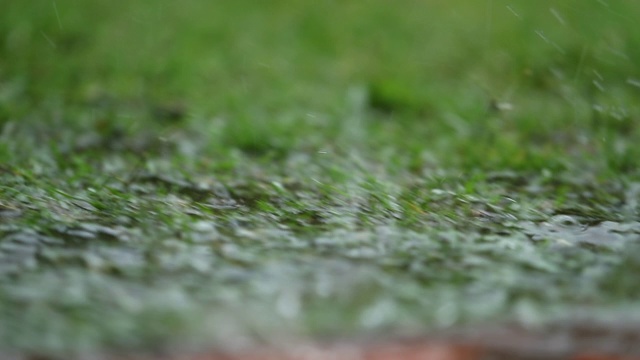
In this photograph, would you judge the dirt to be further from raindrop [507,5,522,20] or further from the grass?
raindrop [507,5,522,20]

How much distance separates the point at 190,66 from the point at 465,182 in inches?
88.6

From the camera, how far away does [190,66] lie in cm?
502

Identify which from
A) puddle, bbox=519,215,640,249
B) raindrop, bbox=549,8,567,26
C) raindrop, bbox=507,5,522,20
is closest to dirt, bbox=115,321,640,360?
puddle, bbox=519,215,640,249

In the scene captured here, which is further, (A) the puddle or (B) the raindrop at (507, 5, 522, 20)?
(B) the raindrop at (507, 5, 522, 20)

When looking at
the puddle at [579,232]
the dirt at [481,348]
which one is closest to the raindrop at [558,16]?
the puddle at [579,232]

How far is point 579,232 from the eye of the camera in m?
2.83

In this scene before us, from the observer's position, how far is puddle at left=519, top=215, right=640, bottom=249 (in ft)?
8.95

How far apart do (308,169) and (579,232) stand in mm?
1252

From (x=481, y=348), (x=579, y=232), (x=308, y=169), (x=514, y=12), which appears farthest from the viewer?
(x=514, y=12)

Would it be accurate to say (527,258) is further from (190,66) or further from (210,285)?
(190,66)

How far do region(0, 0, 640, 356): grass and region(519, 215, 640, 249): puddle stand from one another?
1 centimetres

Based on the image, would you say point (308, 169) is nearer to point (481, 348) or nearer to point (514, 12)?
point (481, 348)

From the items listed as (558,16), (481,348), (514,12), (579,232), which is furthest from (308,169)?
(514,12)

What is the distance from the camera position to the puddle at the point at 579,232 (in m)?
2.73
